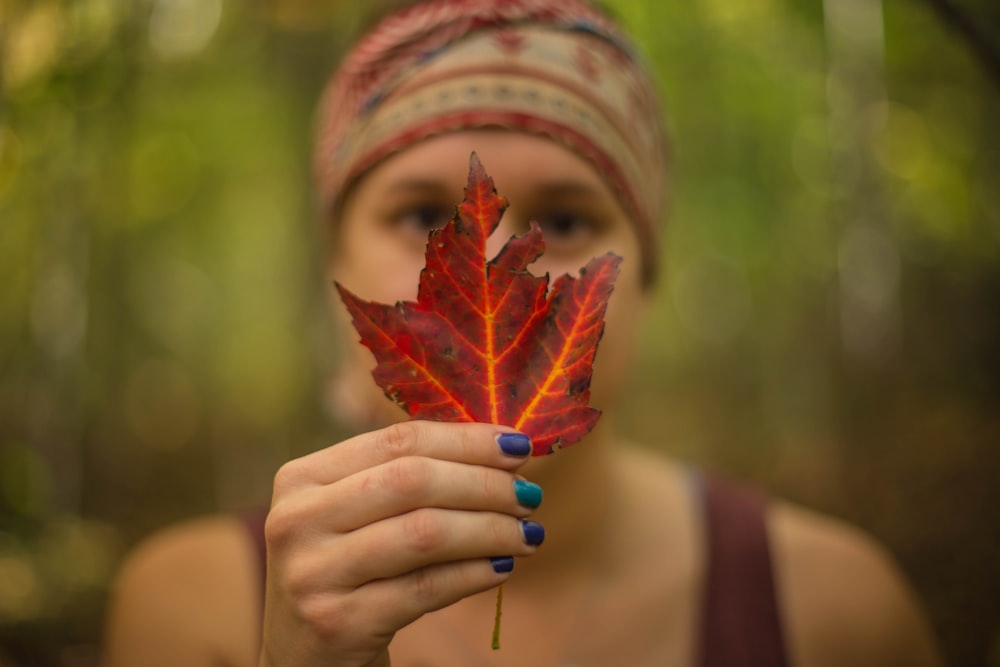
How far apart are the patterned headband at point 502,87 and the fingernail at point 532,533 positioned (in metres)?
0.79

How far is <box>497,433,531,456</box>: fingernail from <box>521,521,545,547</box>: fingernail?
0.27 feet

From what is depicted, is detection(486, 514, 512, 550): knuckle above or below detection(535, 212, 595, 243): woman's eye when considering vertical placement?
below

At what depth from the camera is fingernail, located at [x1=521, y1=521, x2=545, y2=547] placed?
2.18ft

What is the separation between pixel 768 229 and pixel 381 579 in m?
6.95

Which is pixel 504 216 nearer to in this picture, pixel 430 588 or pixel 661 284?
pixel 430 588

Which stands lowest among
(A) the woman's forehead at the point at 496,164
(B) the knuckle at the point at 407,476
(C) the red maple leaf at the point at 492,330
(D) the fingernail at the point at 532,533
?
(D) the fingernail at the point at 532,533

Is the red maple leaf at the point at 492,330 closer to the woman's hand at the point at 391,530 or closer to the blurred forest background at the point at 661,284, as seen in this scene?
the woman's hand at the point at 391,530

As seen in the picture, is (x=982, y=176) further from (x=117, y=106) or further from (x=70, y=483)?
(x=70, y=483)

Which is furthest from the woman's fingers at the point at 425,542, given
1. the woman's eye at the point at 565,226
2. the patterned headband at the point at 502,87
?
the patterned headband at the point at 502,87

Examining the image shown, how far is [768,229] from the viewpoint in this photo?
22.5ft

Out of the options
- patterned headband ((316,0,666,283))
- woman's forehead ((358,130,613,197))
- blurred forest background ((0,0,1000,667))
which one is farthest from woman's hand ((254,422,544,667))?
blurred forest background ((0,0,1000,667))

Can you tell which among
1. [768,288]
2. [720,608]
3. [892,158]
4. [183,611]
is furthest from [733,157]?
[183,611]

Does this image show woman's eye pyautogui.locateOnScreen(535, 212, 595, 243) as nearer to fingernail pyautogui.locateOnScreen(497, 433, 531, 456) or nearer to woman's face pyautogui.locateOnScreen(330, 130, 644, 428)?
woman's face pyautogui.locateOnScreen(330, 130, 644, 428)

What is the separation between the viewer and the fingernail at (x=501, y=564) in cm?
67
